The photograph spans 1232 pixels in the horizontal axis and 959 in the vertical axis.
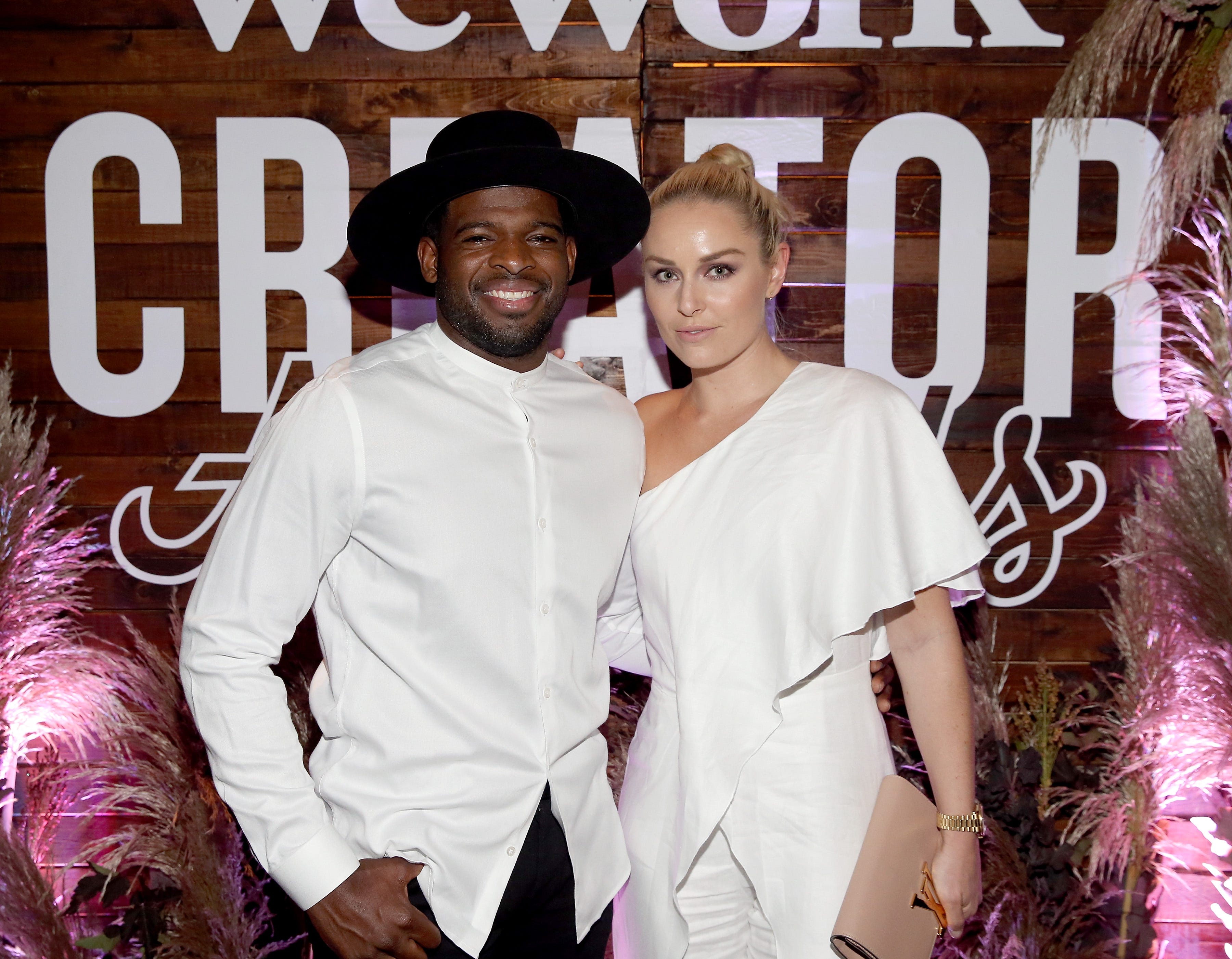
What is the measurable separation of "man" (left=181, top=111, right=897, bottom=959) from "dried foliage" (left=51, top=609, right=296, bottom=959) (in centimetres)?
99

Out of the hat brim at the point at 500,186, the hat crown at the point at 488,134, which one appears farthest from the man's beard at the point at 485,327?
the hat crown at the point at 488,134

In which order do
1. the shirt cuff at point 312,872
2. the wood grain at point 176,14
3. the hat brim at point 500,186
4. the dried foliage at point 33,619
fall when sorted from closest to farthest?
the shirt cuff at point 312,872, the hat brim at point 500,186, the dried foliage at point 33,619, the wood grain at point 176,14

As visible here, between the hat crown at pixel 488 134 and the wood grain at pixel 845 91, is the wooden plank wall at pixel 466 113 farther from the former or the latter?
the hat crown at pixel 488 134

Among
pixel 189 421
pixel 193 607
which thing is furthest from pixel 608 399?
pixel 189 421

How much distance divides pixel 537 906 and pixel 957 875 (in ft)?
2.43

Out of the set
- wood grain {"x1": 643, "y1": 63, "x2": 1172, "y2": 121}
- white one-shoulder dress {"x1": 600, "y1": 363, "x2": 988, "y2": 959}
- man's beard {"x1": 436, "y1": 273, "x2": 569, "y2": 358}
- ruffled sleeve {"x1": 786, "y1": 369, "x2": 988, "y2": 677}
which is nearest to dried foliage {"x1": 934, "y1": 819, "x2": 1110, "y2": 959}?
white one-shoulder dress {"x1": 600, "y1": 363, "x2": 988, "y2": 959}

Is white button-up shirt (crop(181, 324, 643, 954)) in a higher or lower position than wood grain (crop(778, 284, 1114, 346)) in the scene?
lower

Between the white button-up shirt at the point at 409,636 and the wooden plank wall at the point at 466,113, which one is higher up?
the wooden plank wall at the point at 466,113

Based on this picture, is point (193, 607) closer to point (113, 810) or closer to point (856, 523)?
point (856, 523)

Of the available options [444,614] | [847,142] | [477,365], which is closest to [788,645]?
A: [444,614]

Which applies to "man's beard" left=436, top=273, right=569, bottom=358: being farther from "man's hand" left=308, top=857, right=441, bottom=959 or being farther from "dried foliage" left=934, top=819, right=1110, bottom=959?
"dried foliage" left=934, top=819, right=1110, bottom=959

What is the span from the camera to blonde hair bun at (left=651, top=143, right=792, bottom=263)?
1931 mm

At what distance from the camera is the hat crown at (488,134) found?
1.78 meters

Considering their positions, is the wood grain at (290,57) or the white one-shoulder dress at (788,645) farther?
the wood grain at (290,57)
